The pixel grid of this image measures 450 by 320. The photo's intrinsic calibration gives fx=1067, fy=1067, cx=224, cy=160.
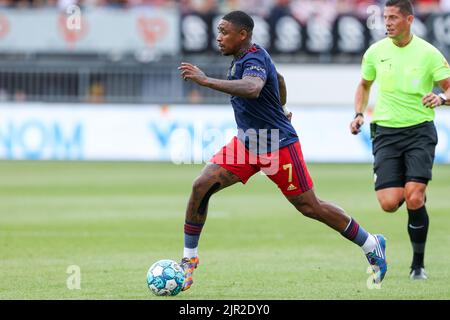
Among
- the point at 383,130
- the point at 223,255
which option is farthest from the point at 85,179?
the point at 383,130

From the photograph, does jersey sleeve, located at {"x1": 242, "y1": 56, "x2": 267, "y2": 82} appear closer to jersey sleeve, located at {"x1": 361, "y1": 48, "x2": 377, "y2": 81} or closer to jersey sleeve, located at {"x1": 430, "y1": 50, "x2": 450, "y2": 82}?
jersey sleeve, located at {"x1": 361, "y1": 48, "x2": 377, "y2": 81}

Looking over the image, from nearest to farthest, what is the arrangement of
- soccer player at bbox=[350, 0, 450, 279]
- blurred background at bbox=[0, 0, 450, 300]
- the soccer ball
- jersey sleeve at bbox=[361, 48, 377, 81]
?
the soccer ball < soccer player at bbox=[350, 0, 450, 279] < jersey sleeve at bbox=[361, 48, 377, 81] < blurred background at bbox=[0, 0, 450, 300]

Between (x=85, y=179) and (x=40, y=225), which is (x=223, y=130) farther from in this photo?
(x=40, y=225)

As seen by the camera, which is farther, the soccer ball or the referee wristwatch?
the referee wristwatch

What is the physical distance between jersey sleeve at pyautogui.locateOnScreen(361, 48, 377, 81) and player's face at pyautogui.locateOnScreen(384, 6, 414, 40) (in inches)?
16.7

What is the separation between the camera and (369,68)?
10.9 m

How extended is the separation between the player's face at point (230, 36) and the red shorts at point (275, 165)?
2.91ft

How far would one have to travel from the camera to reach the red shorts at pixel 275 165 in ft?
31.7

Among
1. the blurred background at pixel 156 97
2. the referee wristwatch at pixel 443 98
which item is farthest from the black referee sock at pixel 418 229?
the blurred background at pixel 156 97

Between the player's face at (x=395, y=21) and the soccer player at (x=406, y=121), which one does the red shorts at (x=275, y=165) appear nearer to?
the soccer player at (x=406, y=121)

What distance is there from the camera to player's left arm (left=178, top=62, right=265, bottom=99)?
8.82 meters

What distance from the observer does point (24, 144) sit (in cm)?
2728

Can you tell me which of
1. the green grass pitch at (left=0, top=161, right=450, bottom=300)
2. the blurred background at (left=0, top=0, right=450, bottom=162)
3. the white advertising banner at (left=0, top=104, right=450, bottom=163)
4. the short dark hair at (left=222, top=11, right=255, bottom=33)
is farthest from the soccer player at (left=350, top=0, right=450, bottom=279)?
the blurred background at (left=0, top=0, right=450, bottom=162)

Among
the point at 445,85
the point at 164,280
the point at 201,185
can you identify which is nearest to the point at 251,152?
the point at 201,185
